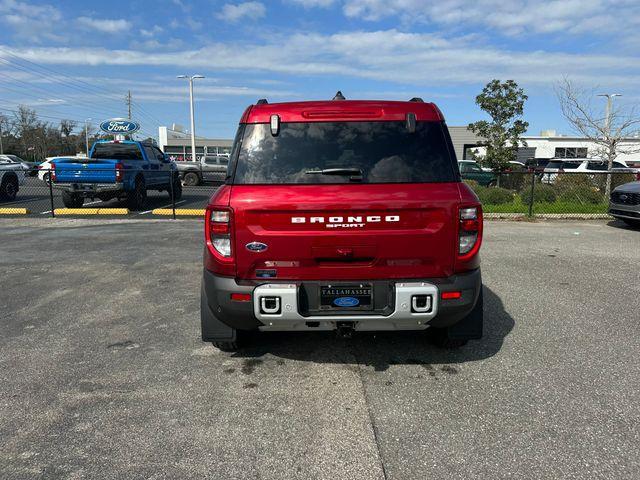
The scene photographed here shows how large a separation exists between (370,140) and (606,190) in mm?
14023

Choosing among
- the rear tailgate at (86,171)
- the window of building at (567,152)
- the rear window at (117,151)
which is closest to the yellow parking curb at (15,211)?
the rear tailgate at (86,171)

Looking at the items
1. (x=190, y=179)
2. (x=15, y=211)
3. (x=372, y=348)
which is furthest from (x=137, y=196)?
(x=372, y=348)

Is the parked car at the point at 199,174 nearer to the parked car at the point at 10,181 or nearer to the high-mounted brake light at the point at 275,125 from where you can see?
the parked car at the point at 10,181

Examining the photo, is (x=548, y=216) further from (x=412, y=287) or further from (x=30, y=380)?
(x=30, y=380)

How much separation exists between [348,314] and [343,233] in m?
0.56

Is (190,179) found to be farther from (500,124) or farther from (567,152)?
(567,152)

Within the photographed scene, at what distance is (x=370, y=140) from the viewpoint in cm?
345

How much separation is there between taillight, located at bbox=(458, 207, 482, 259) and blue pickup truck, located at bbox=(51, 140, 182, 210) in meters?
11.7

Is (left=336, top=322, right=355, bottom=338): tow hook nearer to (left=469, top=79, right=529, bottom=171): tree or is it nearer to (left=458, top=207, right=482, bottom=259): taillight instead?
(left=458, top=207, right=482, bottom=259): taillight

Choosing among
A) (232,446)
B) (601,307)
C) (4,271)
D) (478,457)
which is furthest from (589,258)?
(4,271)

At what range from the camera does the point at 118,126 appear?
29203 mm

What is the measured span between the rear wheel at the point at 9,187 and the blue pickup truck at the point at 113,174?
3.39 m

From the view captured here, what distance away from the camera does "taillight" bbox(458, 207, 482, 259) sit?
A: 10.6 ft

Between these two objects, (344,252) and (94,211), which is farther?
(94,211)
